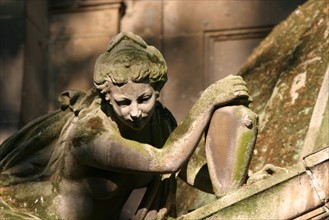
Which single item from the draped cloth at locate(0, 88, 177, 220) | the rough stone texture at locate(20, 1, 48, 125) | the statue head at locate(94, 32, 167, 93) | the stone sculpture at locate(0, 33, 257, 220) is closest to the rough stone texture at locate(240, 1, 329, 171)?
the draped cloth at locate(0, 88, 177, 220)

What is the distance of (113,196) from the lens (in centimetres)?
597

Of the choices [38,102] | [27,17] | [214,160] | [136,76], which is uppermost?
[136,76]

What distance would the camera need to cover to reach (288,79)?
8117mm

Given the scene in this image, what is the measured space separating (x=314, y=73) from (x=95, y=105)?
2.31 meters

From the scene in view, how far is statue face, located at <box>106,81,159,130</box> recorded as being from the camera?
564cm

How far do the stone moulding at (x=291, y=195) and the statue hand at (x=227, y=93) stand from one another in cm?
45

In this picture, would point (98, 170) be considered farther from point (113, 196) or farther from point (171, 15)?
point (171, 15)

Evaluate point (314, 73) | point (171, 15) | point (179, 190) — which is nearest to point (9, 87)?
point (171, 15)

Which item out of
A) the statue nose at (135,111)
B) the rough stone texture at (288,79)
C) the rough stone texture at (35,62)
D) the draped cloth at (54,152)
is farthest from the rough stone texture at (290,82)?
the rough stone texture at (35,62)

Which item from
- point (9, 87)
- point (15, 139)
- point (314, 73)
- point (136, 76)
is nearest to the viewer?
point (136, 76)

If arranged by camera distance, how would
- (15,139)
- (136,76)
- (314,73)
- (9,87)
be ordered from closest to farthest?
(136,76)
(15,139)
(314,73)
(9,87)

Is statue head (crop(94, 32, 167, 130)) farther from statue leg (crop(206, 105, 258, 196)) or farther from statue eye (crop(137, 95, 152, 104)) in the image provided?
statue leg (crop(206, 105, 258, 196))

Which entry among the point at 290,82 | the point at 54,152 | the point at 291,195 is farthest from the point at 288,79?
the point at 291,195

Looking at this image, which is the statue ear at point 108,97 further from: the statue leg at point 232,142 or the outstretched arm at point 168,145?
the statue leg at point 232,142
